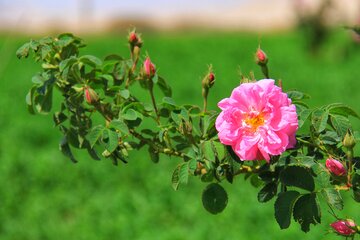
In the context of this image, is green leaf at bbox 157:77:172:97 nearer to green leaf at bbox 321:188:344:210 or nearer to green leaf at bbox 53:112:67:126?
green leaf at bbox 53:112:67:126

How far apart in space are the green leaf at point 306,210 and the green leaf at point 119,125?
0.42m

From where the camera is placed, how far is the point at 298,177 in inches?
75.0

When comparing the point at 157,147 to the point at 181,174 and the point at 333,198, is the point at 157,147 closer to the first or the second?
the point at 181,174

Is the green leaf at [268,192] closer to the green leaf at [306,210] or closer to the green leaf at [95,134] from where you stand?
the green leaf at [306,210]

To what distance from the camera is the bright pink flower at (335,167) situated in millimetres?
1835

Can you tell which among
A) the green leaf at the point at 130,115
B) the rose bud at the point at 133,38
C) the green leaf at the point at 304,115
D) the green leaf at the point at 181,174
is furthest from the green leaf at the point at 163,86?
the green leaf at the point at 304,115

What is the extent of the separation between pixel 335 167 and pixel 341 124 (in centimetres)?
11

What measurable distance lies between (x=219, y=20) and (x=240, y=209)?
24945 millimetres

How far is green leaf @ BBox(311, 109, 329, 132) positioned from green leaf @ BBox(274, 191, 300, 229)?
15cm

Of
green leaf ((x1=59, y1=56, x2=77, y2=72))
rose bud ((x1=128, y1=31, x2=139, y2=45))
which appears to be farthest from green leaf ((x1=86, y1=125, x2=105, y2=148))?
rose bud ((x1=128, y1=31, x2=139, y2=45))

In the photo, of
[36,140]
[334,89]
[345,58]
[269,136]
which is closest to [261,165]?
[269,136]

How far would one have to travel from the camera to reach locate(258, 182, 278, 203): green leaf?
1964 mm

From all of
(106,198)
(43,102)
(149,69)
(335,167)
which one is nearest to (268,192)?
(335,167)

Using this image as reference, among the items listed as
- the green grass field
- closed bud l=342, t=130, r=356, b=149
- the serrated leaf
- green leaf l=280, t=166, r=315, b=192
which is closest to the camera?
closed bud l=342, t=130, r=356, b=149
